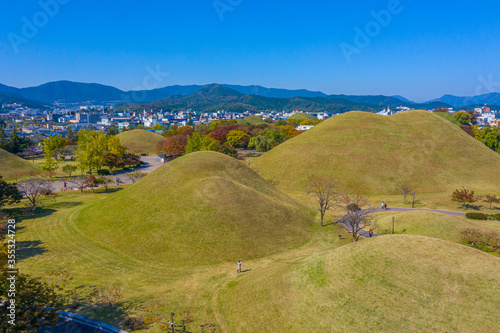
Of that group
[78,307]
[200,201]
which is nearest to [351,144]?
[200,201]

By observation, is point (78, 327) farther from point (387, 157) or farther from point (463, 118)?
point (463, 118)

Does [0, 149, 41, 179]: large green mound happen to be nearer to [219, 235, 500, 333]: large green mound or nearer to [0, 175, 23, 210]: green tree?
[0, 175, 23, 210]: green tree

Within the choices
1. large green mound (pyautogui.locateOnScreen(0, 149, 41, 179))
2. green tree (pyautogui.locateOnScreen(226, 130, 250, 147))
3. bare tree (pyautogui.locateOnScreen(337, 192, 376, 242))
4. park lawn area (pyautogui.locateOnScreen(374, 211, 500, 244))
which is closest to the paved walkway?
→ large green mound (pyautogui.locateOnScreen(0, 149, 41, 179))


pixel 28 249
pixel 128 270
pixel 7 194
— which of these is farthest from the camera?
pixel 7 194

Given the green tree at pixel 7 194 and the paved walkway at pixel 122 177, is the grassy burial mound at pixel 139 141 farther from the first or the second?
the green tree at pixel 7 194

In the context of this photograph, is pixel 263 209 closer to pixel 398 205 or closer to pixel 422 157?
pixel 398 205

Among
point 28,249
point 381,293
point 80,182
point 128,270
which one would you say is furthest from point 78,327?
point 80,182
